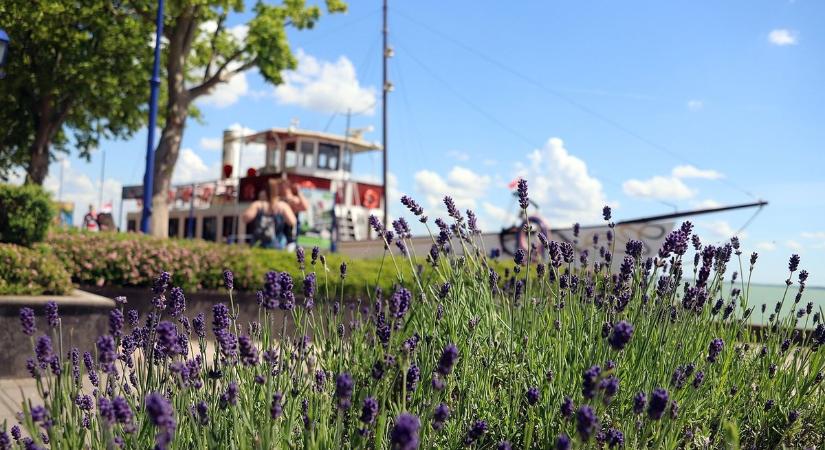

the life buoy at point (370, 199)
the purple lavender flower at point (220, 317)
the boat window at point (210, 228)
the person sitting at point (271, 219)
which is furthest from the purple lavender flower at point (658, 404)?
the boat window at point (210, 228)

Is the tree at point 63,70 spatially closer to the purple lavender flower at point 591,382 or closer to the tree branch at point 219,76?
the tree branch at point 219,76

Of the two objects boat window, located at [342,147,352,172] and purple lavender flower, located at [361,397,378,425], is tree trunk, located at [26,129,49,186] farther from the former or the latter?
purple lavender flower, located at [361,397,378,425]

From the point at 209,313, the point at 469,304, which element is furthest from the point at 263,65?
the point at 469,304

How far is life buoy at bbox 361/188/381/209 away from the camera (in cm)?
2719

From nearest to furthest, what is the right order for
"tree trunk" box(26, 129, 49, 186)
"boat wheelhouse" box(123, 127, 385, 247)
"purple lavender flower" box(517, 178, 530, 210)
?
"purple lavender flower" box(517, 178, 530, 210) → "tree trunk" box(26, 129, 49, 186) → "boat wheelhouse" box(123, 127, 385, 247)

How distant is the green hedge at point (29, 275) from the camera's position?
684 centimetres

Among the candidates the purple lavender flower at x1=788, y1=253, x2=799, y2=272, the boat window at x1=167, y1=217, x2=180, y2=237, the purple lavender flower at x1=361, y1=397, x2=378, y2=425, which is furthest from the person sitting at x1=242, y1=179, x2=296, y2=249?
the boat window at x1=167, y1=217, x2=180, y2=237

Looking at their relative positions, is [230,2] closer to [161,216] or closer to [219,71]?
[219,71]

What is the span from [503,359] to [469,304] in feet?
1.41

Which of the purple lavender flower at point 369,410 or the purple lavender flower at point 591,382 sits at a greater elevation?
the purple lavender flower at point 591,382

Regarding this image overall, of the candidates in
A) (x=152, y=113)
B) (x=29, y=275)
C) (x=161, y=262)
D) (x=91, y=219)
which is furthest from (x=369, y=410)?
(x=91, y=219)

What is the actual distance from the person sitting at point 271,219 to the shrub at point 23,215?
3.09 m

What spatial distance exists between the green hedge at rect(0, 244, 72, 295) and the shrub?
122 cm

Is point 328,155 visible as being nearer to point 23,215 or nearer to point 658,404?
point 23,215
